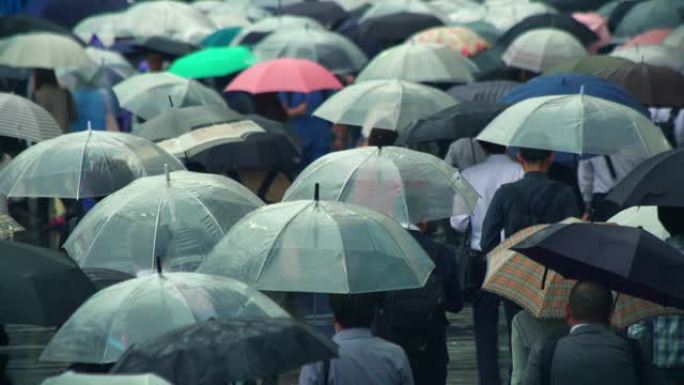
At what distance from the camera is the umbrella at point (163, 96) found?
16.7m

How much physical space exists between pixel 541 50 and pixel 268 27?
11.4 ft

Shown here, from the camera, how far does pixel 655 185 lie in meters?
10.1

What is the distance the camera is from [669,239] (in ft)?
32.9

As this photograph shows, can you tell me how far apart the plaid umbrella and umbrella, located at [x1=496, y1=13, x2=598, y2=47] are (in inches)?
529

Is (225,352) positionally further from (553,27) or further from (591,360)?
(553,27)

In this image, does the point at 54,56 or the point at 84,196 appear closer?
the point at 84,196

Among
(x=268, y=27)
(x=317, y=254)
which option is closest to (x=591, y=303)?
(x=317, y=254)

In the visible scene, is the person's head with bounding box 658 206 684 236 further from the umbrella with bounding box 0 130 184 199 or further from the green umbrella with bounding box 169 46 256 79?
the green umbrella with bounding box 169 46 256 79

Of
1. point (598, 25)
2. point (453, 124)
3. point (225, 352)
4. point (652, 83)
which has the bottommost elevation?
point (598, 25)

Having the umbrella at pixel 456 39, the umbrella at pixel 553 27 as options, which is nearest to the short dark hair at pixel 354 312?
the umbrella at pixel 456 39

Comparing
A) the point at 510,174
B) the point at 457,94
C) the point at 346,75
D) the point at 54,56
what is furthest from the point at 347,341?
the point at 346,75

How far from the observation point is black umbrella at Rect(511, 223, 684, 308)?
28.9ft

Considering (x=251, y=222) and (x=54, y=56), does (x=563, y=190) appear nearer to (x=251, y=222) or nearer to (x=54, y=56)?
(x=251, y=222)

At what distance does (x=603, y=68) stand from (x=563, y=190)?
222 inches
